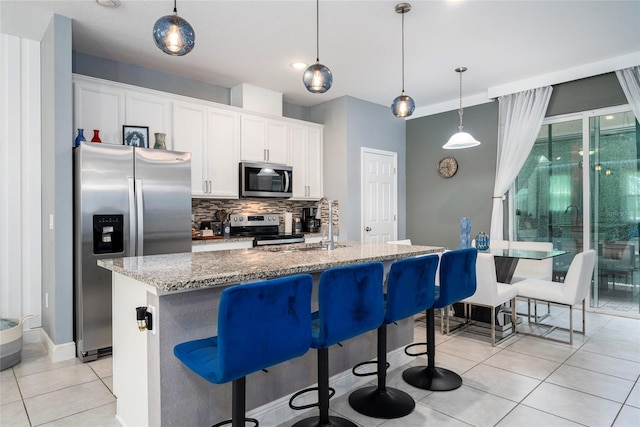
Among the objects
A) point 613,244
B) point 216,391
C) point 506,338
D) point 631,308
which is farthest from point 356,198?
point 216,391

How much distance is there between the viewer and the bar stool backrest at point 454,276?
2531 mm

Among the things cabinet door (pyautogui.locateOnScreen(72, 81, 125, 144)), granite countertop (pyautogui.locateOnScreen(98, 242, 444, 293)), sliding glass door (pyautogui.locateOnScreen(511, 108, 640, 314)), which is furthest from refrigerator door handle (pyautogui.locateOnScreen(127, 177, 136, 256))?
sliding glass door (pyautogui.locateOnScreen(511, 108, 640, 314))

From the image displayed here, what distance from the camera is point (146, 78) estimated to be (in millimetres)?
4328

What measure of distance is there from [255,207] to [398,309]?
3396 mm

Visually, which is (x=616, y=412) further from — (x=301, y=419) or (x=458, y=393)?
(x=301, y=419)

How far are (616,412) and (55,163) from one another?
4.37 m

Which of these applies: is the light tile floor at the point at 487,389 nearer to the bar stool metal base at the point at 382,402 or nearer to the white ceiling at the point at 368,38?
the bar stool metal base at the point at 382,402

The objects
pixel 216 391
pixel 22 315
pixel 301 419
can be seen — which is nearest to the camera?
pixel 216 391

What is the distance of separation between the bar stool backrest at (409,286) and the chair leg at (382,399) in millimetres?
152

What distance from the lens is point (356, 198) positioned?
546 centimetres

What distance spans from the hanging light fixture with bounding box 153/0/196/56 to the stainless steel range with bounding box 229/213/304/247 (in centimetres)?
274

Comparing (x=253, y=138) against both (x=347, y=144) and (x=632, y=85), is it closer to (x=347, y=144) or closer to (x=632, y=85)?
(x=347, y=144)

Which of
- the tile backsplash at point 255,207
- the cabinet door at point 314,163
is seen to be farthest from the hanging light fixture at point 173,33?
the cabinet door at point 314,163

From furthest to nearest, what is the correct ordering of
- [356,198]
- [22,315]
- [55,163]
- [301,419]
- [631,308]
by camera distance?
[356,198] → [631,308] → [22,315] → [55,163] → [301,419]
